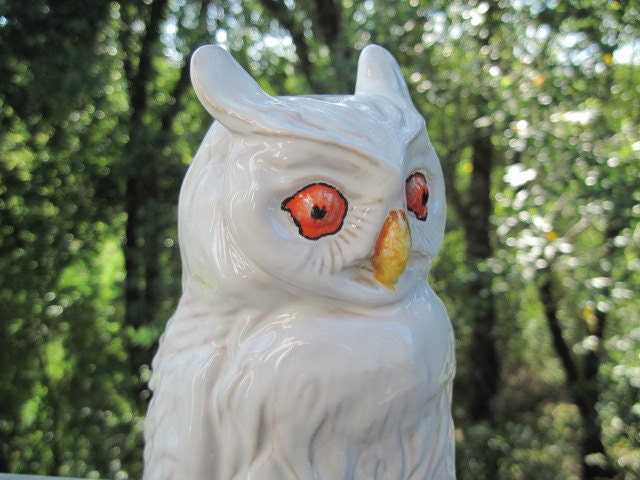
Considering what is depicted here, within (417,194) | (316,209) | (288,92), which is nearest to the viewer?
(316,209)

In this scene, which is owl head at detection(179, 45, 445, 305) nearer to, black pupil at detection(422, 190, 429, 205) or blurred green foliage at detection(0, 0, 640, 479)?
black pupil at detection(422, 190, 429, 205)

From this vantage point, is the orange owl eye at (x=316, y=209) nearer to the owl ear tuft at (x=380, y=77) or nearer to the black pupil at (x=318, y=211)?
the black pupil at (x=318, y=211)

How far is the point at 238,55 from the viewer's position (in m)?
2.18

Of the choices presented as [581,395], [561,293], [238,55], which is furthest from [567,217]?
[238,55]

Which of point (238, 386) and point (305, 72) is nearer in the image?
point (238, 386)

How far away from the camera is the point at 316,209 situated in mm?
780

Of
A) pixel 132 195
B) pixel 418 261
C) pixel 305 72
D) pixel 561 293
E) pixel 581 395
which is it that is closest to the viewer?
pixel 418 261

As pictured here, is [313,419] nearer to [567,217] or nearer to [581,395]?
[567,217]

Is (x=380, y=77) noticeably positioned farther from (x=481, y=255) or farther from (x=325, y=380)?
(x=481, y=255)

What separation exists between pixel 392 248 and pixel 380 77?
33cm

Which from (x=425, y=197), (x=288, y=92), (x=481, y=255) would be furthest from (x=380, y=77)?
(x=481, y=255)

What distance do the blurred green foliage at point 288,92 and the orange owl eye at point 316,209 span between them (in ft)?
3.84

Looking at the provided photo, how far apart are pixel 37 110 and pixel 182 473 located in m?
1.58

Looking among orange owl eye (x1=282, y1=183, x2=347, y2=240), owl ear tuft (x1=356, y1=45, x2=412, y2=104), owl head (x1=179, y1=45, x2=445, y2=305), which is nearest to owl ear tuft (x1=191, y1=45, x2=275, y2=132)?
owl head (x1=179, y1=45, x2=445, y2=305)
